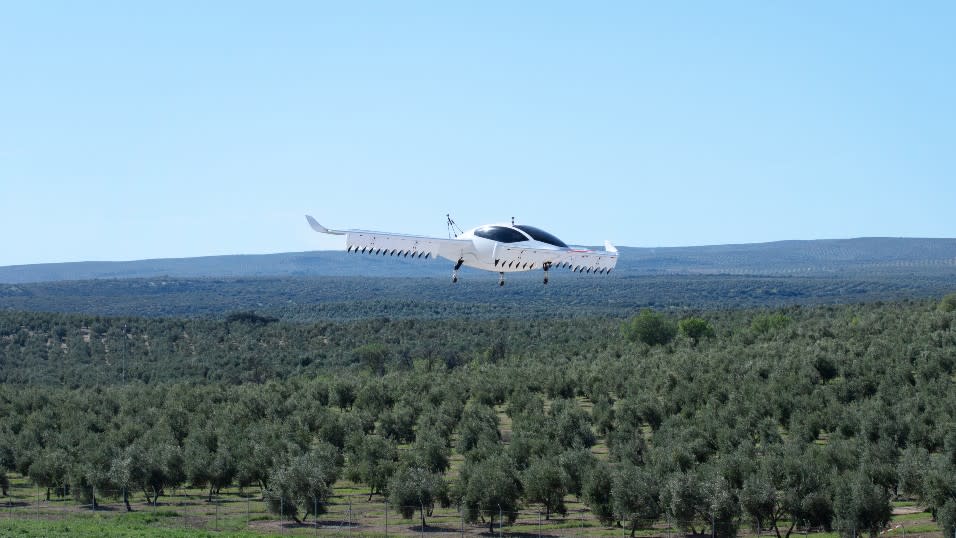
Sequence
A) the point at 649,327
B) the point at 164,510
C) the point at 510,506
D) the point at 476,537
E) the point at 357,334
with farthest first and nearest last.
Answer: the point at 357,334, the point at 649,327, the point at 164,510, the point at 510,506, the point at 476,537

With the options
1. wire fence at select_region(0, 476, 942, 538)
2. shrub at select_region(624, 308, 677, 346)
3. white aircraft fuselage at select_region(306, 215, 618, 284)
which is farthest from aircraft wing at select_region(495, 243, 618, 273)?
shrub at select_region(624, 308, 677, 346)

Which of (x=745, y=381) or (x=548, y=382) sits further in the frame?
(x=548, y=382)

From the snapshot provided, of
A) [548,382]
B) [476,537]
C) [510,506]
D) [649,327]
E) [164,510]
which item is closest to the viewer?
[476,537]

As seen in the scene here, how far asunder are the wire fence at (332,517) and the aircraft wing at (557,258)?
17383mm

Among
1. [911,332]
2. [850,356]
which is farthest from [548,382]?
[911,332]

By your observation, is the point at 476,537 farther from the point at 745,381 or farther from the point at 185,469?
the point at 745,381

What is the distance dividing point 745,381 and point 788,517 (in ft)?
108

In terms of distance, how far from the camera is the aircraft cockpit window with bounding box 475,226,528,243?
118 ft

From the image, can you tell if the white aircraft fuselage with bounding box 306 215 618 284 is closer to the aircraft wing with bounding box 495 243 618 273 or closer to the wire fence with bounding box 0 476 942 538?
the aircraft wing with bounding box 495 243 618 273

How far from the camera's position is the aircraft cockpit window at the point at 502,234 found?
1411 inches

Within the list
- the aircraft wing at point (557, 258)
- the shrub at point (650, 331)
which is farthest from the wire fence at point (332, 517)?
the shrub at point (650, 331)

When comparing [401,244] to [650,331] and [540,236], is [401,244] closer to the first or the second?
[540,236]

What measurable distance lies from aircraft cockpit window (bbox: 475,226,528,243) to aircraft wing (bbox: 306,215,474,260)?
0.55m

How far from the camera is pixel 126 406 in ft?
295
